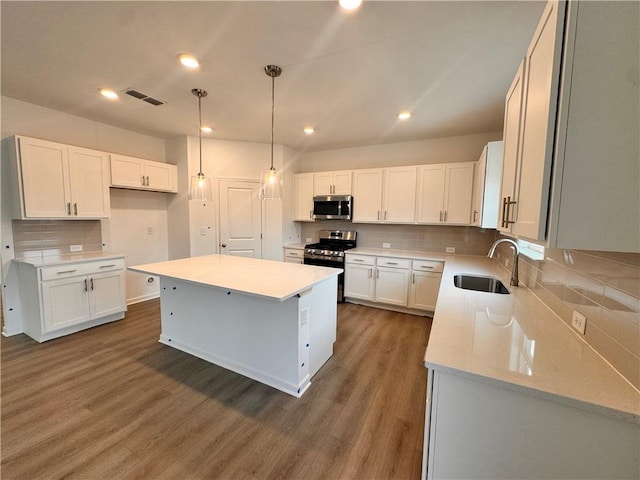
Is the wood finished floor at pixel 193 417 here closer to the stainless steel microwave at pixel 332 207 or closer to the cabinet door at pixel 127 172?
the cabinet door at pixel 127 172

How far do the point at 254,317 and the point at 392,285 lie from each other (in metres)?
2.25

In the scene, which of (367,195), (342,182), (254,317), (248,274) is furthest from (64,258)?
(367,195)

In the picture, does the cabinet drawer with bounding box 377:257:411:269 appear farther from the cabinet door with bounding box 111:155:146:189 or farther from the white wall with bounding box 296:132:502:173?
the cabinet door with bounding box 111:155:146:189

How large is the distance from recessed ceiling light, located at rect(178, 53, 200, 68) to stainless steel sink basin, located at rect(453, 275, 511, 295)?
2.97 meters

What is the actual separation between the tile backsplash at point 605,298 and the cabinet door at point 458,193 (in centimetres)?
211

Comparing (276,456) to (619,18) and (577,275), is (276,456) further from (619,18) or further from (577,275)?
(619,18)

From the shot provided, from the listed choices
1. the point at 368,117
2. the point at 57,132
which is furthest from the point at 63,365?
the point at 368,117

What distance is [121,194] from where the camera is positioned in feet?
12.8

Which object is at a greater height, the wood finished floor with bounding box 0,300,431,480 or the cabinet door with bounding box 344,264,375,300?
the cabinet door with bounding box 344,264,375,300

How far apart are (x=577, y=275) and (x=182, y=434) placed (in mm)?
2519

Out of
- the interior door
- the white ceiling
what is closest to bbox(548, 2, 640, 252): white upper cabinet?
the white ceiling

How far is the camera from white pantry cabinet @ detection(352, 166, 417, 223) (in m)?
3.99

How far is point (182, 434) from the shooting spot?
5.70 ft

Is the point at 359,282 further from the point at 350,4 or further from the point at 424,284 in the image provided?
the point at 350,4
